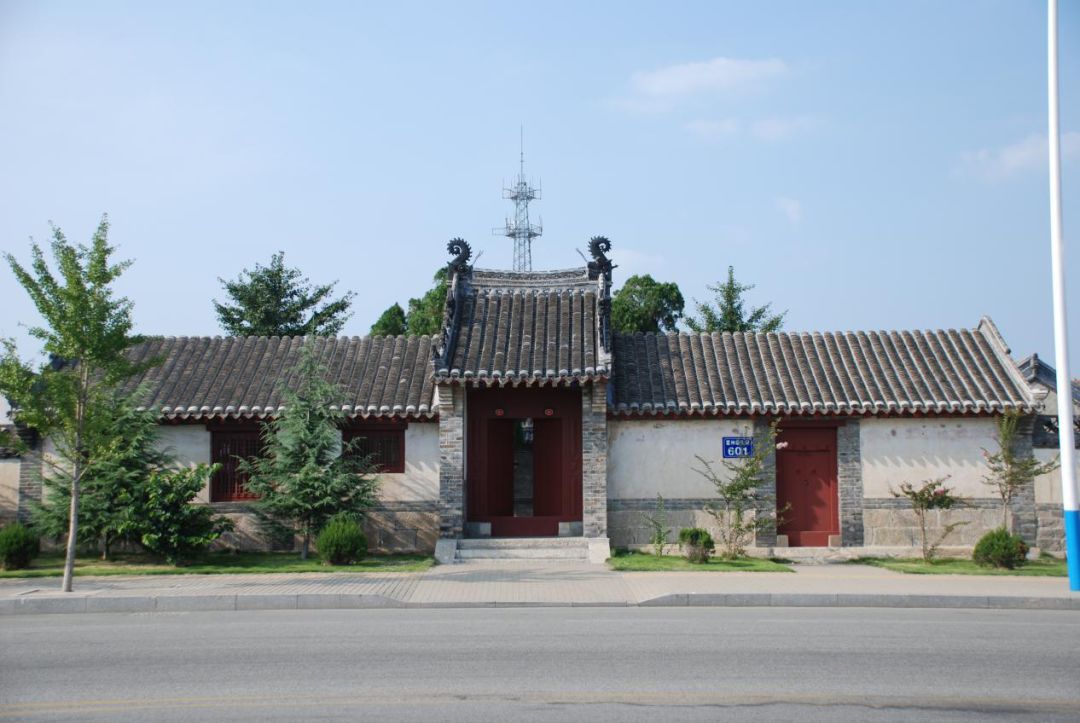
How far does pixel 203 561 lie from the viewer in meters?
18.9

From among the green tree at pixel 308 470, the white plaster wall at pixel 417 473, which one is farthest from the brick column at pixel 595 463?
the green tree at pixel 308 470

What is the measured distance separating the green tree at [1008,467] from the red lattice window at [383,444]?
1213 centimetres

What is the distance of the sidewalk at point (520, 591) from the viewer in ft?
47.5

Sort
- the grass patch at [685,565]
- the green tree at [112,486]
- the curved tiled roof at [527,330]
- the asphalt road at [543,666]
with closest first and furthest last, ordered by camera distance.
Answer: the asphalt road at [543,666] < the grass patch at [685,565] < the green tree at [112,486] < the curved tiled roof at [527,330]

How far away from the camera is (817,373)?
21359mm

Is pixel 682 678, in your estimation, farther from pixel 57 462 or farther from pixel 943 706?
pixel 57 462

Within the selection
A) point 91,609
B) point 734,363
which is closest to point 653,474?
point 734,363

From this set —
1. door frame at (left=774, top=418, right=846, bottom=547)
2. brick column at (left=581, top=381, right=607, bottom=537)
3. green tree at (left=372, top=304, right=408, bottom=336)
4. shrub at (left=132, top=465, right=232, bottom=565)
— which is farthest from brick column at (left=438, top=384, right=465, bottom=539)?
green tree at (left=372, top=304, right=408, bottom=336)

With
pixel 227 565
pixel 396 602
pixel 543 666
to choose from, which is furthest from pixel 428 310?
pixel 543 666

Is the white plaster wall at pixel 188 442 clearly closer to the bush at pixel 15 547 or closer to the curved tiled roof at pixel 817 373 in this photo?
the bush at pixel 15 547

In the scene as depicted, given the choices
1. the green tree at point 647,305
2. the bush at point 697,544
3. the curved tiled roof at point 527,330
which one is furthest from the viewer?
the green tree at point 647,305

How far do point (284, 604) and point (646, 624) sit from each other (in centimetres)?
555

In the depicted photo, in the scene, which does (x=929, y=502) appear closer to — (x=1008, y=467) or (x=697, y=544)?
(x=1008, y=467)

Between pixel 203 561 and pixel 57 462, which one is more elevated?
pixel 57 462
